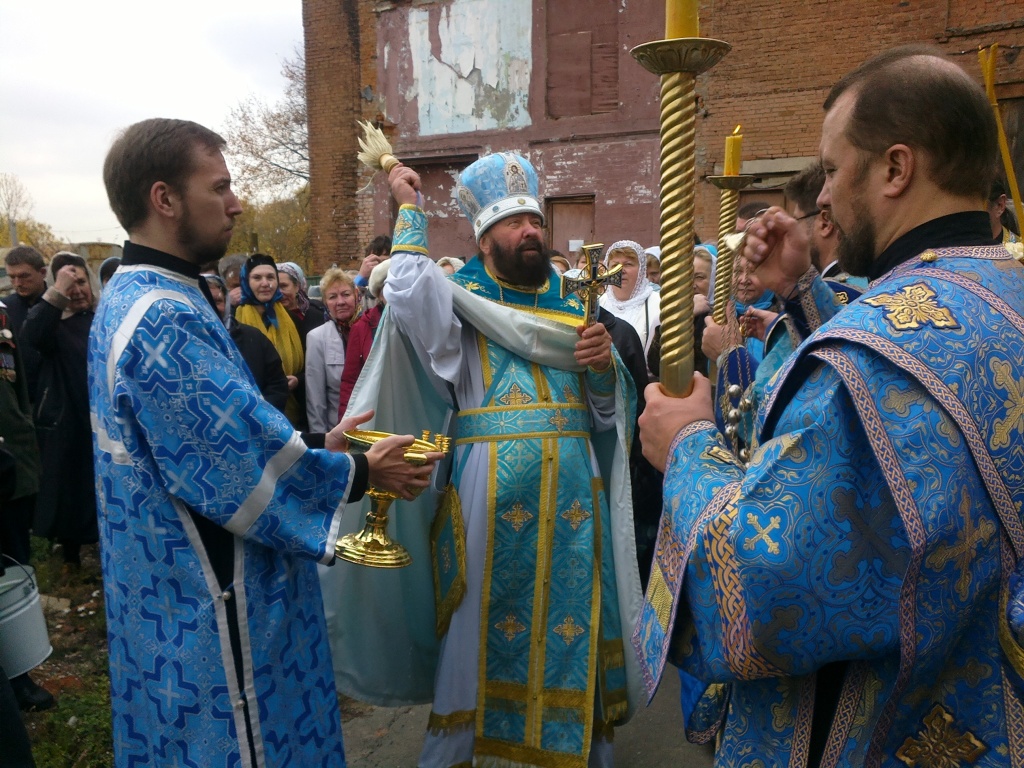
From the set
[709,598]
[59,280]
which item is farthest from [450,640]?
[59,280]

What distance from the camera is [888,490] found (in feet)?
3.96

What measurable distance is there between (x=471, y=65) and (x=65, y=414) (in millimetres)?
11369

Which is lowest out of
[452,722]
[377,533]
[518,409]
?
[452,722]

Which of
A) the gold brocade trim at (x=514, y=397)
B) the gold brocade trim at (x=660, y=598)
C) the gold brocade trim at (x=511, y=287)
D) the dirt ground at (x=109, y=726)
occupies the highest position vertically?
the gold brocade trim at (x=511, y=287)

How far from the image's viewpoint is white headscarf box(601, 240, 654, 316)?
257 inches

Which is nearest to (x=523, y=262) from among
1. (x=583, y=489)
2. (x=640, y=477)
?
(x=583, y=489)

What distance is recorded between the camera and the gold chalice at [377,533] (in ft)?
7.95

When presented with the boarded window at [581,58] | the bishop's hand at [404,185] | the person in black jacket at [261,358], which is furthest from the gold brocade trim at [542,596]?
the boarded window at [581,58]

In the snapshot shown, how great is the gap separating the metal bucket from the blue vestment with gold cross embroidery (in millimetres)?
3084

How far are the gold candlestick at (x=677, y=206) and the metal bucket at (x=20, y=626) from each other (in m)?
3.05

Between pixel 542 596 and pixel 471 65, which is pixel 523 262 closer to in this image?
pixel 542 596

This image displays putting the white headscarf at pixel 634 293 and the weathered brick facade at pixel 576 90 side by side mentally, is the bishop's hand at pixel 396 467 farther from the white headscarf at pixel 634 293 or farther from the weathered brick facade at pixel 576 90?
the weathered brick facade at pixel 576 90

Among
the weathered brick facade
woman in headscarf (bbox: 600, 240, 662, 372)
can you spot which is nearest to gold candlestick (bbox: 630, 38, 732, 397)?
woman in headscarf (bbox: 600, 240, 662, 372)

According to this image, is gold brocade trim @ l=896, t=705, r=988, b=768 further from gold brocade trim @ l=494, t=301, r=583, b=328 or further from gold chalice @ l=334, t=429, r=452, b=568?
gold brocade trim @ l=494, t=301, r=583, b=328
